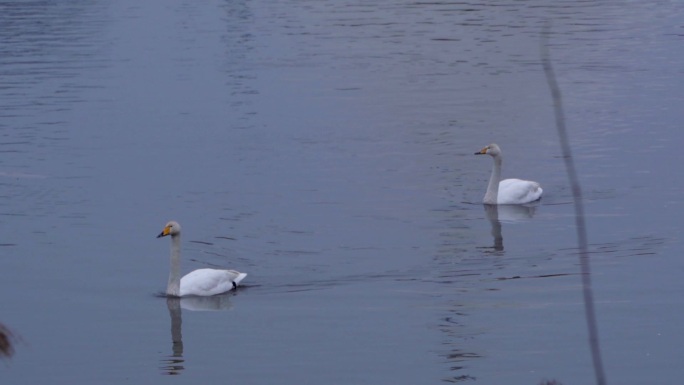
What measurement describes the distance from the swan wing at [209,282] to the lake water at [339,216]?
0.14 m

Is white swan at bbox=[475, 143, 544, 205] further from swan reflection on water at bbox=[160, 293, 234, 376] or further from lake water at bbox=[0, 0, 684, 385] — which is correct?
swan reflection on water at bbox=[160, 293, 234, 376]

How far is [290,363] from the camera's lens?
404 inches

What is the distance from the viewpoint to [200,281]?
12266 millimetres

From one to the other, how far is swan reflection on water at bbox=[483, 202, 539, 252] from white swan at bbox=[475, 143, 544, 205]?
2.9 inches

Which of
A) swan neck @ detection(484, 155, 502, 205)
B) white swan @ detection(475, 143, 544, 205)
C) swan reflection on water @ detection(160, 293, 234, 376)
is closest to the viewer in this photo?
swan reflection on water @ detection(160, 293, 234, 376)

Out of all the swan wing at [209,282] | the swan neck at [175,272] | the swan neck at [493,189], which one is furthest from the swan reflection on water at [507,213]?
the swan neck at [175,272]

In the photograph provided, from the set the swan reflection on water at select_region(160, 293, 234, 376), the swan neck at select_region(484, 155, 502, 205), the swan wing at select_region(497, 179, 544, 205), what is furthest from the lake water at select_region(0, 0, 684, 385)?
the swan neck at select_region(484, 155, 502, 205)

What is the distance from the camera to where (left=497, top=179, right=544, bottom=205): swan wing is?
1630cm

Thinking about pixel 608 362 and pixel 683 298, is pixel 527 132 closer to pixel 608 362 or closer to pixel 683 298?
pixel 683 298

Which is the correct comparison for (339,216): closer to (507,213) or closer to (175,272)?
(507,213)

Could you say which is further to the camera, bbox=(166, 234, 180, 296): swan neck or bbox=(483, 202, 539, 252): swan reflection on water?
bbox=(483, 202, 539, 252): swan reflection on water

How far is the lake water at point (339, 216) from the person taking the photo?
10.6 metres

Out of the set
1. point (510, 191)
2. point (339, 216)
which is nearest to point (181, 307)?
point (339, 216)

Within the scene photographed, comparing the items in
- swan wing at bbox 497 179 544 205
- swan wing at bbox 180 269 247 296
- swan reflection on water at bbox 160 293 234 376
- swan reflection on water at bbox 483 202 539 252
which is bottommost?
swan reflection on water at bbox 160 293 234 376
